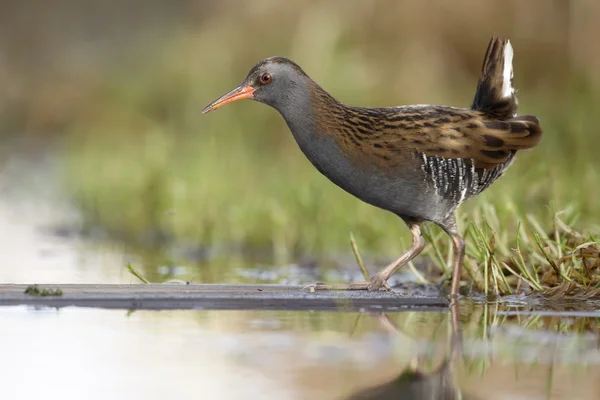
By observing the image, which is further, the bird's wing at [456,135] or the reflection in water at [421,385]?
the bird's wing at [456,135]

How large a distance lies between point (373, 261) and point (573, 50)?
5610 mm

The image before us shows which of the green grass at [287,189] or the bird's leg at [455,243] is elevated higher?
the green grass at [287,189]

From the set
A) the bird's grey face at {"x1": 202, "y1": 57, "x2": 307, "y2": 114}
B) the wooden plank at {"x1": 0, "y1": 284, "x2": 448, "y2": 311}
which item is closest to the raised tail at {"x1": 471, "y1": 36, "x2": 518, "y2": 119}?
the bird's grey face at {"x1": 202, "y1": 57, "x2": 307, "y2": 114}

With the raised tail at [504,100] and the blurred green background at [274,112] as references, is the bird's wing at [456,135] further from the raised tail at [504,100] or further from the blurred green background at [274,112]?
the blurred green background at [274,112]

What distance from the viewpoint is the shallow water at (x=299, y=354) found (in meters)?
4.69

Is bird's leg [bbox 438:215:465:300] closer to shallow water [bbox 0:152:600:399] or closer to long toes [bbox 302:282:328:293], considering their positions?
shallow water [bbox 0:152:600:399]

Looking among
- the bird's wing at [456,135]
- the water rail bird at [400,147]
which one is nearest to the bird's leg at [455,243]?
the water rail bird at [400,147]

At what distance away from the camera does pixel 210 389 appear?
4.61 meters

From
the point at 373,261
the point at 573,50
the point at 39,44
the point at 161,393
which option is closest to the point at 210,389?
the point at 161,393

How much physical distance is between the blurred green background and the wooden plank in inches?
47.3

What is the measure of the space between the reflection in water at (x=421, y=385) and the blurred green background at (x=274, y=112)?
2.53m

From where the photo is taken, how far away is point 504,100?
24.8 ft

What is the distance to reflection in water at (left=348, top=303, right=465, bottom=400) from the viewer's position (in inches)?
181

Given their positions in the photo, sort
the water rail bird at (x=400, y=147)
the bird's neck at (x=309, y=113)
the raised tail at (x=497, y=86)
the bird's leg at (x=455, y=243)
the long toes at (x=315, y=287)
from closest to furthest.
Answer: the long toes at (x=315, y=287) < the water rail bird at (x=400, y=147) < the bird's neck at (x=309, y=113) < the bird's leg at (x=455, y=243) < the raised tail at (x=497, y=86)
